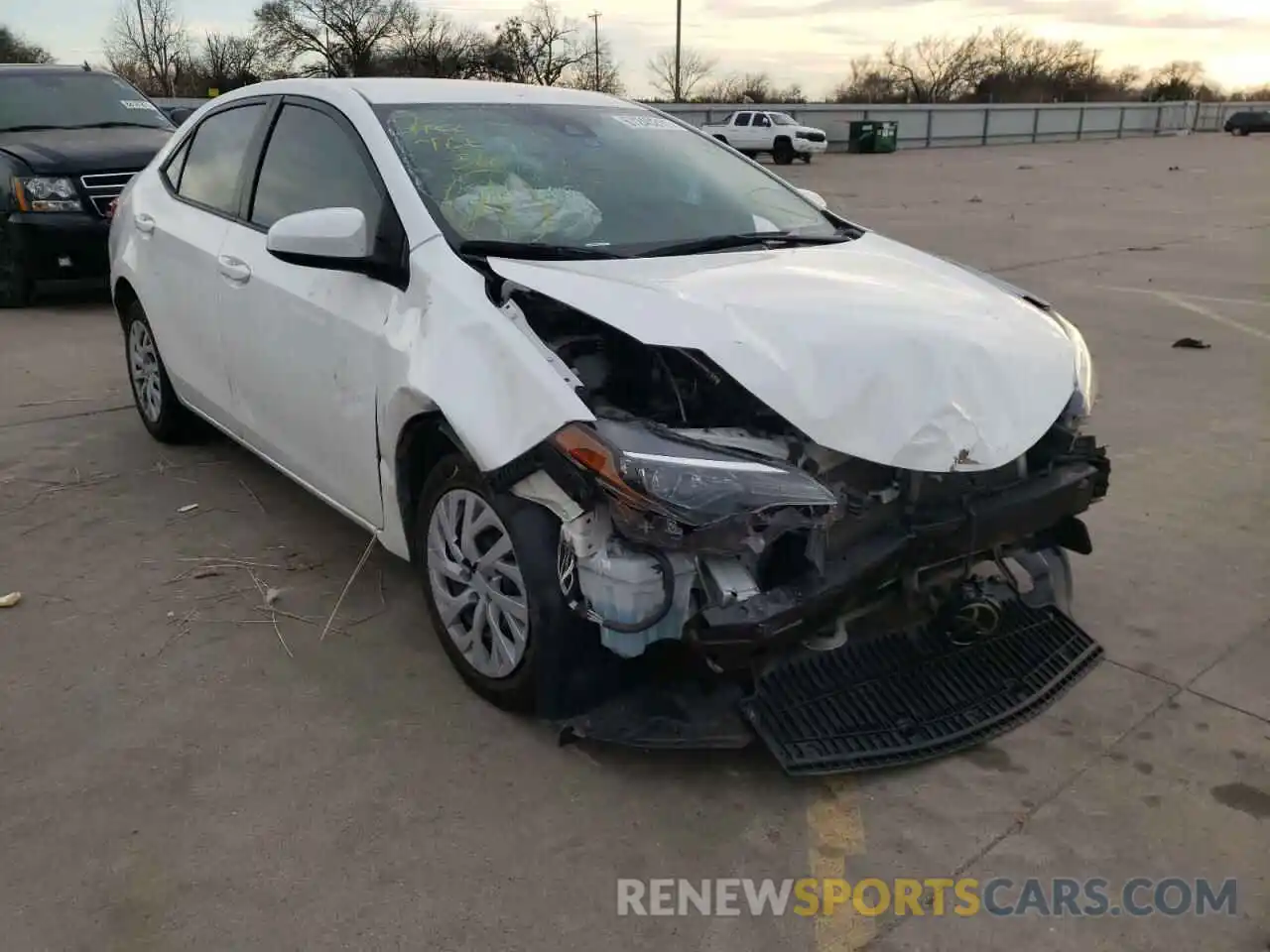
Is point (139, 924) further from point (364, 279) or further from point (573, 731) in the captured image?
point (364, 279)

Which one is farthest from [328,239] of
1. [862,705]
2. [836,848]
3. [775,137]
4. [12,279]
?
[775,137]

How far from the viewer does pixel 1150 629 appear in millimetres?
3490

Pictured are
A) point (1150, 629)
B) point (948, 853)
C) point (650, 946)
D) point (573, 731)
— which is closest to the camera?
point (650, 946)

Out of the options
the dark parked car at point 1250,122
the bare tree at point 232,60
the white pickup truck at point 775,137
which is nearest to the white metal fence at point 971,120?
the dark parked car at point 1250,122

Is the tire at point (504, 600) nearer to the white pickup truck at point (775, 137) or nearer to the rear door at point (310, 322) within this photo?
the rear door at point (310, 322)

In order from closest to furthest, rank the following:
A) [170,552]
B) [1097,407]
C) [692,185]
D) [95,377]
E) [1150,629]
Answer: [1150,629]
[692,185]
[170,552]
[1097,407]
[95,377]

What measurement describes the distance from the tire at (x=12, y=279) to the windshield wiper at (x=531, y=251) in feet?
23.9

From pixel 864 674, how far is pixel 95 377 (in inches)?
223

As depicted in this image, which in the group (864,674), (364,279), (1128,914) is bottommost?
(1128,914)

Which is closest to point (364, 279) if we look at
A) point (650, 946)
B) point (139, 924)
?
point (139, 924)

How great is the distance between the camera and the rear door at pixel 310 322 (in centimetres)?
324

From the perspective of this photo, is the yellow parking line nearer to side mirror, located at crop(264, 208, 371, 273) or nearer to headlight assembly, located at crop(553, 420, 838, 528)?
headlight assembly, located at crop(553, 420, 838, 528)

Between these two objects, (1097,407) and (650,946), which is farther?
(1097,407)

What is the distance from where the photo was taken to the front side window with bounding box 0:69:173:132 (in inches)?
361
